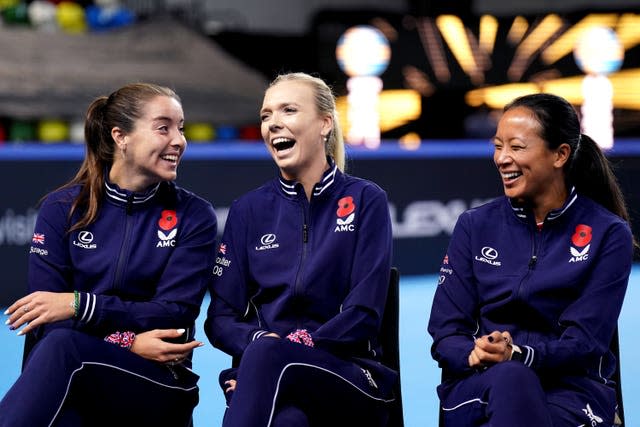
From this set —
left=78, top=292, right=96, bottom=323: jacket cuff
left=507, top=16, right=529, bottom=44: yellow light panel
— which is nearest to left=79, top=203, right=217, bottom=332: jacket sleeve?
left=78, top=292, right=96, bottom=323: jacket cuff

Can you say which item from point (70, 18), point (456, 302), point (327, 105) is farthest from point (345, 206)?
point (70, 18)

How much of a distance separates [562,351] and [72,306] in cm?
151

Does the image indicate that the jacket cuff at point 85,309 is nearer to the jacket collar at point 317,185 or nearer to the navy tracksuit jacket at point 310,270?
the navy tracksuit jacket at point 310,270

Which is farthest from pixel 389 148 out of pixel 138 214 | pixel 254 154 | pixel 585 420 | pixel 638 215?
pixel 585 420

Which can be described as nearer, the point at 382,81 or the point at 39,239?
the point at 39,239

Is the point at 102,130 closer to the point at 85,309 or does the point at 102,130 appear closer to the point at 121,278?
the point at 121,278

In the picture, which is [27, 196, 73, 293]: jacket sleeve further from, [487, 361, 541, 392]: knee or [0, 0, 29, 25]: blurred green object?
[0, 0, 29, 25]: blurred green object

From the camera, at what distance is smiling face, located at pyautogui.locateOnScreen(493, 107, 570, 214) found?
3443 mm

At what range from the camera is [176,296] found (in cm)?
365

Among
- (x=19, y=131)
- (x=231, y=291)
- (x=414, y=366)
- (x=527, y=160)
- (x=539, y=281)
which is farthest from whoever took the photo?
(x=19, y=131)

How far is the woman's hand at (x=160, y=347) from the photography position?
348 centimetres

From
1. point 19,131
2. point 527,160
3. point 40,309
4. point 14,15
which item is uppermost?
point 14,15

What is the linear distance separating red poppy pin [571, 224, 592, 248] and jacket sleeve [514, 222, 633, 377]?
5cm

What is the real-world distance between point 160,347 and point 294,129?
85 centimetres
